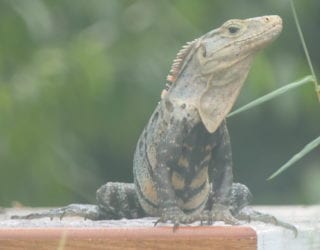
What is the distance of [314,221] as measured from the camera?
5.24 metres

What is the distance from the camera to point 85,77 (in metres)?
8.22

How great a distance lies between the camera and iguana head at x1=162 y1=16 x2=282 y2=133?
5.23 meters

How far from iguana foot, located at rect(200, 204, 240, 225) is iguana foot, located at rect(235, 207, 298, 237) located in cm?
10

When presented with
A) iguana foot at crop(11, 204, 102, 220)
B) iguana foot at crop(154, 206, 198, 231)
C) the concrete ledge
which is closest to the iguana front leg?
iguana foot at crop(154, 206, 198, 231)

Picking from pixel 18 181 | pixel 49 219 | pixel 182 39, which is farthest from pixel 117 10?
pixel 49 219

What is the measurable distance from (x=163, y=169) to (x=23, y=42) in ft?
11.9

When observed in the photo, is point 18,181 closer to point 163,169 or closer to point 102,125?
point 102,125

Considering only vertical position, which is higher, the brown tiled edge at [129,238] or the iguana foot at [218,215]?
the iguana foot at [218,215]

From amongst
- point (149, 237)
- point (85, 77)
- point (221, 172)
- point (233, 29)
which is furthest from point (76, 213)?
point (85, 77)

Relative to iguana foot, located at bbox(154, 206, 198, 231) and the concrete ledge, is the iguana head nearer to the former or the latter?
iguana foot, located at bbox(154, 206, 198, 231)

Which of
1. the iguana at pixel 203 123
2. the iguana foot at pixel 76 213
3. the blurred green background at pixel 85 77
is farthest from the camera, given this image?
the blurred green background at pixel 85 77

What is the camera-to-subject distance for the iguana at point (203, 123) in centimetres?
522

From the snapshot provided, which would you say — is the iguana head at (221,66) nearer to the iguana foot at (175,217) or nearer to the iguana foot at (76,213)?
the iguana foot at (175,217)

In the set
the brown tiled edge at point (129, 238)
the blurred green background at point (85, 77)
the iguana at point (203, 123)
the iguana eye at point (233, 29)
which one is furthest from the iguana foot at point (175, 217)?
the blurred green background at point (85, 77)
